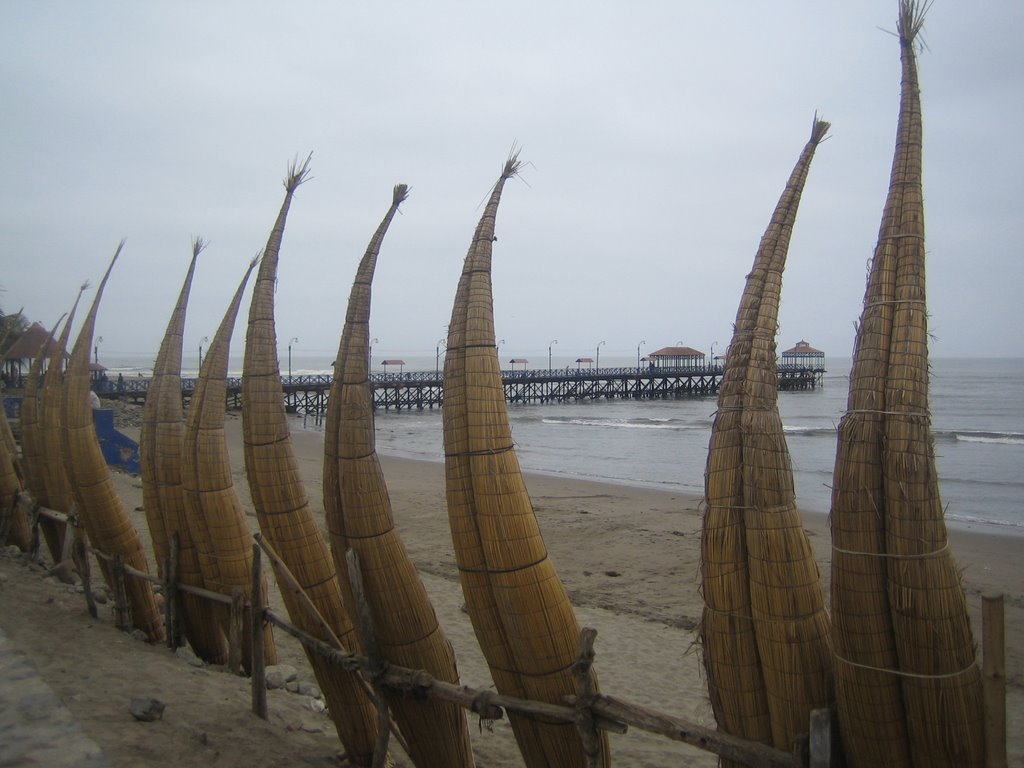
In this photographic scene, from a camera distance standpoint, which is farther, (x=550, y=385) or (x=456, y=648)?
(x=550, y=385)

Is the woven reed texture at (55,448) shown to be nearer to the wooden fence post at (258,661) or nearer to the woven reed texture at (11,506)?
the woven reed texture at (11,506)

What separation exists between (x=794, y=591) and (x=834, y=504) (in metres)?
0.40

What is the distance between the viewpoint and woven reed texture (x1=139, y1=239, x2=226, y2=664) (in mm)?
6086

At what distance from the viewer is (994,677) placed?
2670 millimetres

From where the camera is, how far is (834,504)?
2896 millimetres

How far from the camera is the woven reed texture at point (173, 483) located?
6086mm

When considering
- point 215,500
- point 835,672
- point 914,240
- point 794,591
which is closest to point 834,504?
point 794,591

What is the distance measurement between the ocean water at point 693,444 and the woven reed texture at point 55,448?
9.08 metres

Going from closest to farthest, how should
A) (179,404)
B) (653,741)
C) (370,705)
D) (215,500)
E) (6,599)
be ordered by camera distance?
(370,705)
(215,500)
(653,741)
(179,404)
(6,599)

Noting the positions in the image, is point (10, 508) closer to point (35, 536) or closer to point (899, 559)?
point (35, 536)

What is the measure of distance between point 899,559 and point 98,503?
21.9 feet

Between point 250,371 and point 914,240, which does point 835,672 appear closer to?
point 914,240

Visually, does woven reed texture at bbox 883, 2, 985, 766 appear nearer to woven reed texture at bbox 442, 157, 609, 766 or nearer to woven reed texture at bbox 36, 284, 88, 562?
woven reed texture at bbox 442, 157, 609, 766

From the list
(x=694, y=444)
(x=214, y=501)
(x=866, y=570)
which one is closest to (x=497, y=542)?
(x=866, y=570)
